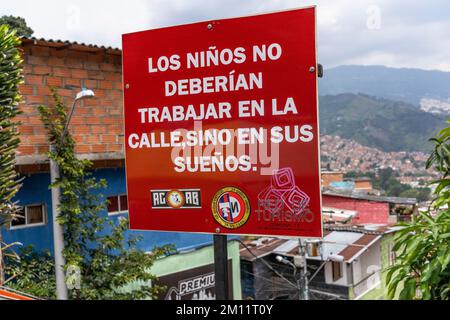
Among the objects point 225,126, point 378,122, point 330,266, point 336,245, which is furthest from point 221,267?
point 378,122

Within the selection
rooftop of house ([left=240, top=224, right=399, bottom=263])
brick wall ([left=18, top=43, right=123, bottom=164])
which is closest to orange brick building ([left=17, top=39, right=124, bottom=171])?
brick wall ([left=18, top=43, right=123, bottom=164])

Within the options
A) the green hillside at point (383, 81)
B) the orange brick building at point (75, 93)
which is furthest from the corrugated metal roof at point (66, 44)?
the green hillside at point (383, 81)

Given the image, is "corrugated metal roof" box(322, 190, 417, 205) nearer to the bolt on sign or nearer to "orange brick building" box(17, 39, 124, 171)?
"orange brick building" box(17, 39, 124, 171)

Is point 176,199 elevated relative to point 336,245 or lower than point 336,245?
elevated

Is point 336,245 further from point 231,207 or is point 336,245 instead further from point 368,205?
point 231,207

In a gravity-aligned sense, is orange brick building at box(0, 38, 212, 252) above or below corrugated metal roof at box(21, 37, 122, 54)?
below

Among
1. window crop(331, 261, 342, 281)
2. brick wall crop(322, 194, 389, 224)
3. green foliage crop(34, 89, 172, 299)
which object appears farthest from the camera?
brick wall crop(322, 194, 389, 224)
